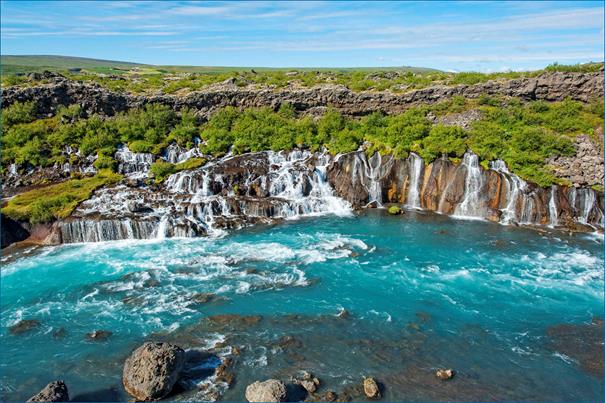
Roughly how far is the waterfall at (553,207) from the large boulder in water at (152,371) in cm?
3587

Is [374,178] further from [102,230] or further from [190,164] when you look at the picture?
[102,230]

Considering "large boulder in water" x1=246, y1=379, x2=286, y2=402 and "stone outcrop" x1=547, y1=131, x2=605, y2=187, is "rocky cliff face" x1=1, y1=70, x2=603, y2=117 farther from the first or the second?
"large boulder in water" x1=246, y1=379, x2=286, y2=402

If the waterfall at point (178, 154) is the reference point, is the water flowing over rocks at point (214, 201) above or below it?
below

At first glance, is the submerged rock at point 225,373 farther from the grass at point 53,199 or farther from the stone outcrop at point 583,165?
the stone outcrop at point 583,165

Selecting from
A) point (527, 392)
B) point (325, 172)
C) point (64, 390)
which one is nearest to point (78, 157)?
point (325, 172)

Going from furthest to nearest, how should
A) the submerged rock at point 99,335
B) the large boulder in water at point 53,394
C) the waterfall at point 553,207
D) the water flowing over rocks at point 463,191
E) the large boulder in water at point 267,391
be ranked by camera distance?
the water flowing over rocks at point 463,191
the waterfall at point 553,207
the submerged rock at point 99,335
the large boulder in water at point 267,391
the large boulder in water at point 53,394

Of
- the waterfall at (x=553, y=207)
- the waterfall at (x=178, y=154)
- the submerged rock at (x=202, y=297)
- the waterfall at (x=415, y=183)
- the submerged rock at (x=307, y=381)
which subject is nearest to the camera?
the submerged rock at (x=307, y=381)

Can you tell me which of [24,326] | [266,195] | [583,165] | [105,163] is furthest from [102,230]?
[583,165]

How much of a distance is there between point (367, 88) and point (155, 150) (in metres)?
32.5

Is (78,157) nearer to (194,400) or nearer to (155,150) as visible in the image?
(155,150)

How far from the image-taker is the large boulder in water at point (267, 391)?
60.2ft

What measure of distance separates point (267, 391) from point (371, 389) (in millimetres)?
4805

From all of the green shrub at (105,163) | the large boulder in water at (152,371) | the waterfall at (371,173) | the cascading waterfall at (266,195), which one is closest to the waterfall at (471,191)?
the waterfall at (371,173)

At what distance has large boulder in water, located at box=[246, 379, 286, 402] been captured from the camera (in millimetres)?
18359
